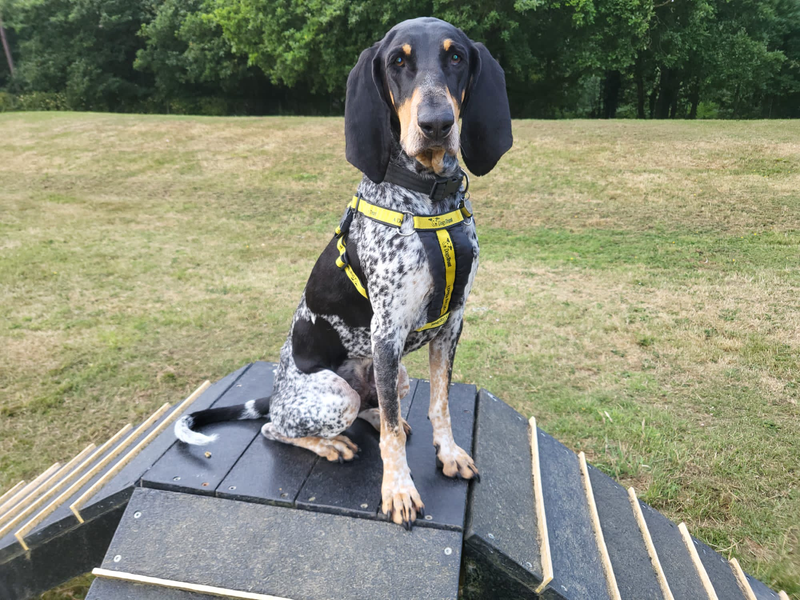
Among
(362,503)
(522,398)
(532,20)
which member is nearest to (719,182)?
(522,398)

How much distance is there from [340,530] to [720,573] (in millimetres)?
2044

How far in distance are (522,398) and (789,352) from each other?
282 cm

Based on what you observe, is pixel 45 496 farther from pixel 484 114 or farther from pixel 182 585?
pixel 484 114

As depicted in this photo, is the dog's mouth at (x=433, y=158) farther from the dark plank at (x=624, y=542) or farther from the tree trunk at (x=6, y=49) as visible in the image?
the tree trunk at (x=6, y=49)

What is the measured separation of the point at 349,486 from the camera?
8.43 feet

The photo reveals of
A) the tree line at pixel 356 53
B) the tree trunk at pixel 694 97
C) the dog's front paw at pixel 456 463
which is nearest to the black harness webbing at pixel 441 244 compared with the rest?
the dog's front paw at pixel 456 463

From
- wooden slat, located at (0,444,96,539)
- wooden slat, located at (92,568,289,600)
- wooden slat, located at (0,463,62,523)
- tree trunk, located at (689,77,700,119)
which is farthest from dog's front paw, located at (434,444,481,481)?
tree trunk, located at (689,77,700,119)

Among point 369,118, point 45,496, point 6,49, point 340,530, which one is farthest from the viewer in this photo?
point 6,49

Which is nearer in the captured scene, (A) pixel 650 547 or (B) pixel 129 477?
(B) pixel 129 477

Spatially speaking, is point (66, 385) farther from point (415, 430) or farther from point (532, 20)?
point (532, 20)

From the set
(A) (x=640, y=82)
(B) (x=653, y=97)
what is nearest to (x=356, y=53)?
(A) (x=640, y=82)

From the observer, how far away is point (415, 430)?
306cm

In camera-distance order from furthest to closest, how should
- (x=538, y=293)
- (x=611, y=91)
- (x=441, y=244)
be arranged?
(x=611, y=91) → (x=538, y=293) → (x=441, y=244)

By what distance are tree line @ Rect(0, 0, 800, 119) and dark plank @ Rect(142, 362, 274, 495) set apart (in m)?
20.1
